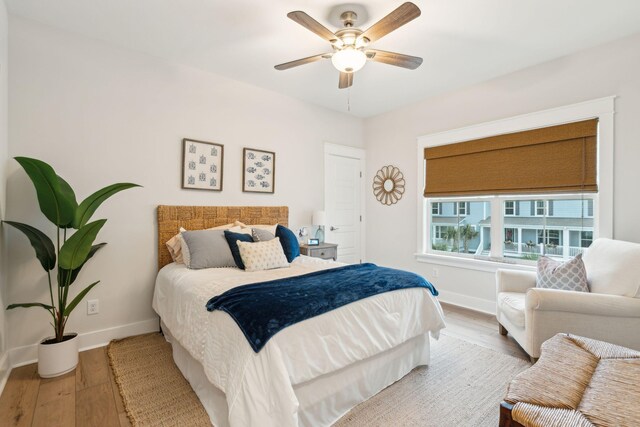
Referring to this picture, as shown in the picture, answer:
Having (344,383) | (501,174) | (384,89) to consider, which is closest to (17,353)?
(344,383)

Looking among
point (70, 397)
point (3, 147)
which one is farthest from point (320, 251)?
point (3, 147)

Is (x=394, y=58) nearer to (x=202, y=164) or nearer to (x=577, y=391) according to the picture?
(x=202, y=164)

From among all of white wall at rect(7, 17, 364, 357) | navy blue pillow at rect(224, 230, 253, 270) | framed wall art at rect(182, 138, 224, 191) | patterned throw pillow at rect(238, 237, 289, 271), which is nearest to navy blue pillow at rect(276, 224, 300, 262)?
patterned throw pillow at rect(238, 237, 289, 271)

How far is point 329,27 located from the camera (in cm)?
247

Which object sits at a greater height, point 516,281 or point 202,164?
point 202,164

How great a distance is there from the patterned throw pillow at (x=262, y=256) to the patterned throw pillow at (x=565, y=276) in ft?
7.18

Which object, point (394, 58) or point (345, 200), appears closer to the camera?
point (394, 58)

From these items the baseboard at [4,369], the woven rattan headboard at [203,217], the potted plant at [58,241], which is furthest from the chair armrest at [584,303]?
the baseboard at [4,369]

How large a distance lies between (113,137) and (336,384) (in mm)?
2754

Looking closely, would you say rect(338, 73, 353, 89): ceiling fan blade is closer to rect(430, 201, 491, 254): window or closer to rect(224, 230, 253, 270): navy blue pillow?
rect(224, 230, 253, 270): navy blue pillow

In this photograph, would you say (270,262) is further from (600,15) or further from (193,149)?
(600,15)

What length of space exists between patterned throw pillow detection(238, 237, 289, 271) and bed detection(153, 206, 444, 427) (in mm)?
101

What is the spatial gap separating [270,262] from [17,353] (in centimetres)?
202

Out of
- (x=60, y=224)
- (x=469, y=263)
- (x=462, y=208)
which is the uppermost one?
(x=462, y=208)
